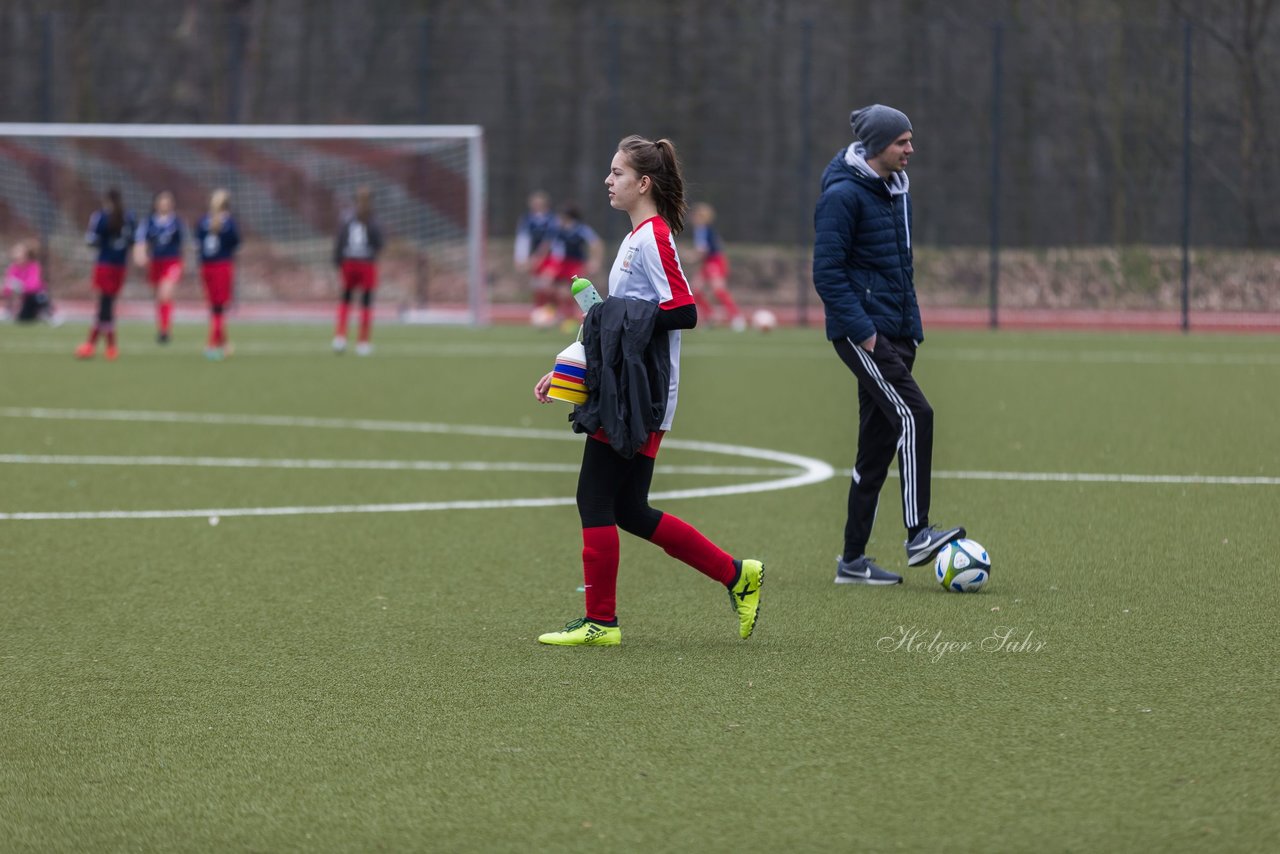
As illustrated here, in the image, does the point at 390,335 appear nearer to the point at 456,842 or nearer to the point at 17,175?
the point at 17,175

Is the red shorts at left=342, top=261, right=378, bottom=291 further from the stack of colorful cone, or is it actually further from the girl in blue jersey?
the stack of colorful cone

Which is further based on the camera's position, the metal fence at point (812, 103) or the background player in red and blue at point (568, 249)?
the metal fence at point (812, 103)

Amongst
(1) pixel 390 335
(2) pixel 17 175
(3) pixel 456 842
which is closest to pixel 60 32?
(2) pixel 17 175

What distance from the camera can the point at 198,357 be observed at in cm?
2112

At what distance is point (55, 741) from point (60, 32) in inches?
1374

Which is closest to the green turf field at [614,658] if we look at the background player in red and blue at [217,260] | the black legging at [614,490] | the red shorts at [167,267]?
the black legging at [614,490]

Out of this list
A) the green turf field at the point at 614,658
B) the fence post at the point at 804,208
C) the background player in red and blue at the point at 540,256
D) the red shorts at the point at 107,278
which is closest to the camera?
the green turf field at the point at 614,658

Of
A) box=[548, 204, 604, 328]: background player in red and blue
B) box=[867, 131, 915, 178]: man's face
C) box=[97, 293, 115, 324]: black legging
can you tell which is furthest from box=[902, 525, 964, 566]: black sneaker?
box=[548, 204, 604, 328]: background player in red and blue

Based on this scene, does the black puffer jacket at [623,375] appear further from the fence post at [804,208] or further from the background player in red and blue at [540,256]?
the fence post at [804,208]

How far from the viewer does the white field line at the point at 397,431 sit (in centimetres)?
953

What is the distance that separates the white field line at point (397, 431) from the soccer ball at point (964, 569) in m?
2.97

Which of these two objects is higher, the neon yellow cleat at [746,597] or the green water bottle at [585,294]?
the green water bottle at [585,294]

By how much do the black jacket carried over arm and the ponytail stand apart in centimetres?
39

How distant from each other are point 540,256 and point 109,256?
844 centimetres
